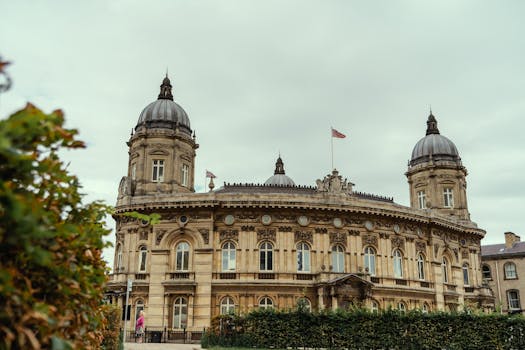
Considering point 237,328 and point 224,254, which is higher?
point 224,254

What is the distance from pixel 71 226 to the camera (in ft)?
17.8

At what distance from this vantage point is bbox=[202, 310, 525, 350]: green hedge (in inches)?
1136

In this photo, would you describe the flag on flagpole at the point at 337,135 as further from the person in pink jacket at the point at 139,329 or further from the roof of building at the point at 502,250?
the roof of building at the point at 502,250

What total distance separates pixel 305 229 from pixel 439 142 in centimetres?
2255

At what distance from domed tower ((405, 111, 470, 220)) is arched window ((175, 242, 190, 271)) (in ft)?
85.6

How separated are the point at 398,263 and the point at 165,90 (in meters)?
26.7

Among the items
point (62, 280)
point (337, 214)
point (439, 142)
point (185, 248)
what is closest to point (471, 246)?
point (439, 142)

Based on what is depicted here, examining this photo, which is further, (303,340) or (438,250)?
(438,250)

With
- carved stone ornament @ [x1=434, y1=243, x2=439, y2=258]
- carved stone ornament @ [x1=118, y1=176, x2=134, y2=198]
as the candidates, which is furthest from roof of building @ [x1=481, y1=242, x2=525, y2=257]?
carved stone ornament @ [x1=118, y1=176, x2=134, y2=198]

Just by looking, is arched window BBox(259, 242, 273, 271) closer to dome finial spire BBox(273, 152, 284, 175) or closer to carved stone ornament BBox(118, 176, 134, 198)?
carved stone ornament BBox(118, 176, 134, 198)

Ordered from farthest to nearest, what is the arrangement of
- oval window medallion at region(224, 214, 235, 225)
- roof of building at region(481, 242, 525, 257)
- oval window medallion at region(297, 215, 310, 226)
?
1. roof of building at region(481, 242, 525, 257)
2. oval window medallion at region(297, 215, 310, 226)
3. oval window medallion at region(224, 214, 235, 225)

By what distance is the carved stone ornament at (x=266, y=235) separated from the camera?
40.9 metres

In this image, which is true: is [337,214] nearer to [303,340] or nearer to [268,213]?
[268,213]

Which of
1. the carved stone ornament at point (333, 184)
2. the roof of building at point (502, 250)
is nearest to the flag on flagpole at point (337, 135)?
the carved stone ornament at point (333, 184)
